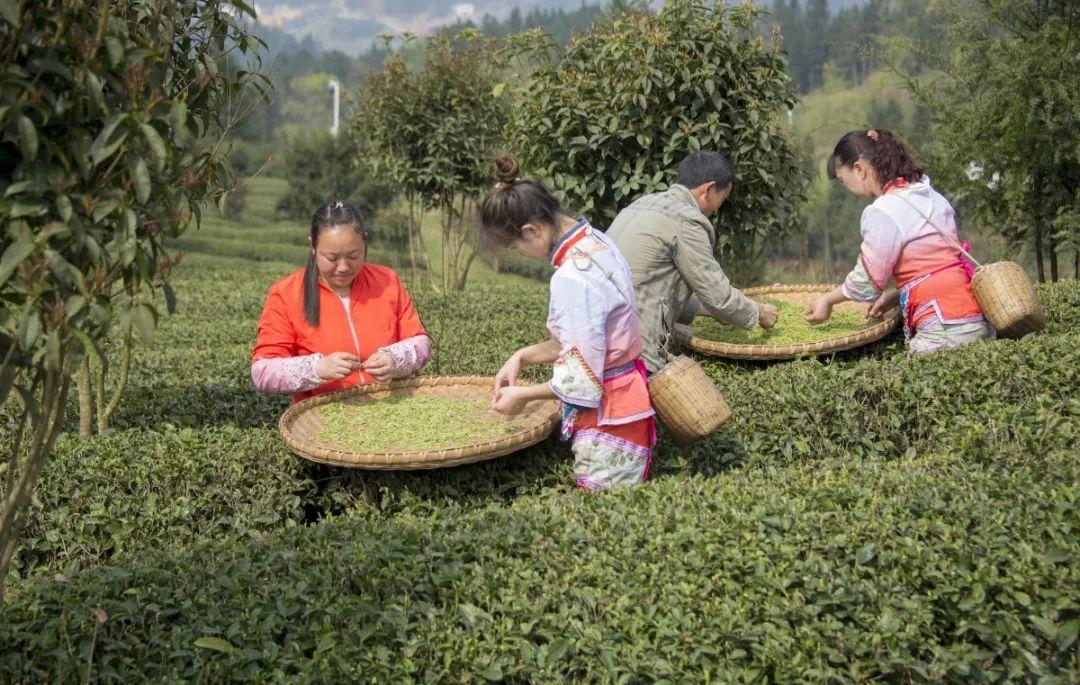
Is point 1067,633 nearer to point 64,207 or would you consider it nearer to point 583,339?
point 583,339

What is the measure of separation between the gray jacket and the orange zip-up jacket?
1.12 m

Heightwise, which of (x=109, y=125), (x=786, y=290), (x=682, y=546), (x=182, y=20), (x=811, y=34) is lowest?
(x=682, y=546)

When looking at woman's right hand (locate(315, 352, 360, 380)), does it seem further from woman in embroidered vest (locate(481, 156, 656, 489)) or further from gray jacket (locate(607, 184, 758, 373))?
gray jacket (locate(607, 184, 758, 373))

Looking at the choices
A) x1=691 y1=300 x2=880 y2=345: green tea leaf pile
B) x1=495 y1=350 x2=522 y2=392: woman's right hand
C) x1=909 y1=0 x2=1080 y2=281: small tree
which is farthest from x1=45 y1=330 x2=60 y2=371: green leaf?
x1=909 y1=0 x2=1080 y2=281: small tree

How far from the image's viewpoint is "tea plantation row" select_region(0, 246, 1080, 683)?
114 inches

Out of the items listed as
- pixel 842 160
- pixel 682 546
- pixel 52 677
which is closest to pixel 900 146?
pixel 842 160

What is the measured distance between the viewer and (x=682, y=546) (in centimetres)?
332

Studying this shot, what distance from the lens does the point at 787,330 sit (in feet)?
19.7

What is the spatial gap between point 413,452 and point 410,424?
490 millimetres

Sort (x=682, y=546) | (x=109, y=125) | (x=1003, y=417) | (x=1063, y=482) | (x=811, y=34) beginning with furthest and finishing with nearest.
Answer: (x=811, y=34), (x=1003, y=417), (x=1063, y=482), (x=682, y=546), (x=109, y=125)

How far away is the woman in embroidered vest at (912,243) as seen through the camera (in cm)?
543

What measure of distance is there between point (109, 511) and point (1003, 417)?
3.75 metres

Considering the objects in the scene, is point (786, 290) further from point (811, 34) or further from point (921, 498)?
point (811, 34)

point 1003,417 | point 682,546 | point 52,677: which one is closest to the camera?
point 52,677
